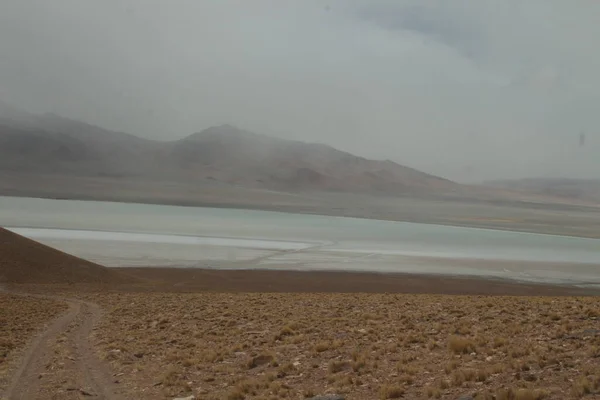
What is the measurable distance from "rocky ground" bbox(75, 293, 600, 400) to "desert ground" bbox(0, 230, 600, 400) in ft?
0.09

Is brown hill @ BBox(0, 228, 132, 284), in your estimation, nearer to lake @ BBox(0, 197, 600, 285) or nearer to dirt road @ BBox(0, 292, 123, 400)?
lake @ BBox(0, 197, 600, 285)

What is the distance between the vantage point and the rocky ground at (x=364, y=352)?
8.34 meters

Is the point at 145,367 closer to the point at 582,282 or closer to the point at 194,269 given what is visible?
the point at 194,269

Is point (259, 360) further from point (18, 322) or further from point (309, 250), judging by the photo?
point (309, 250)

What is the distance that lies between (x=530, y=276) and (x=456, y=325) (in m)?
32.5

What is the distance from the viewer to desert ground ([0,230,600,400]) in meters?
8.60

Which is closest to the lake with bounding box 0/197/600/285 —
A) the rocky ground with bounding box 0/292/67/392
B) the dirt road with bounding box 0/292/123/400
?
the rocky ground with bounding box 0/292/67/392

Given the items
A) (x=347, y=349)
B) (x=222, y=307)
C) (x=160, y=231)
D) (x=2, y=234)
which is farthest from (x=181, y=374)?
(x=160, y=231)

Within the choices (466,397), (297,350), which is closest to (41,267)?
(297,350)

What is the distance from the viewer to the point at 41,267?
119 feet

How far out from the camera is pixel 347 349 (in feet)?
38.0

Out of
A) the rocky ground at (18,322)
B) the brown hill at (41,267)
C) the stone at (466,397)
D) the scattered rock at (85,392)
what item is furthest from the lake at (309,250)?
the stone at (466,397)

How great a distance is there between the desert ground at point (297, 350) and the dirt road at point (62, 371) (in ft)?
0.11

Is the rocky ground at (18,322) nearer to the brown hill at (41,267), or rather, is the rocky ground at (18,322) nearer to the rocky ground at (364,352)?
the rocky ground at (364,352)
